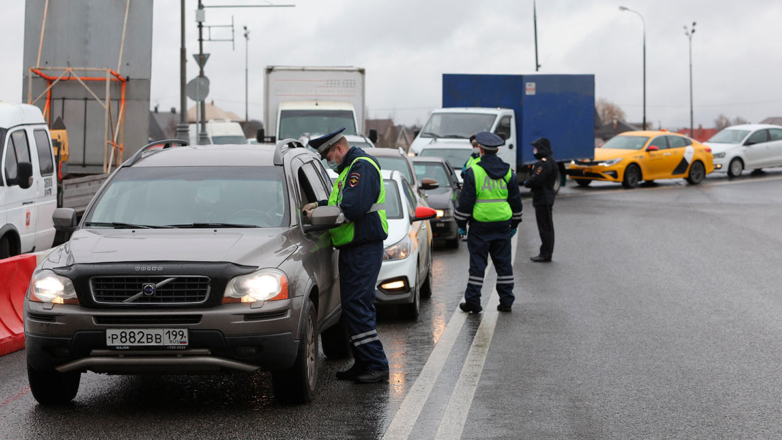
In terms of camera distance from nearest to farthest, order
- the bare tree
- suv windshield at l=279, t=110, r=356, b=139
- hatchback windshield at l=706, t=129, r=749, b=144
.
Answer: suv windshield at l=279, t=110, r=356, b=139, hatchback windshield at l=706, t=129, r=749, b=144, the bare tree

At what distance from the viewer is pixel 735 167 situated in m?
34.0

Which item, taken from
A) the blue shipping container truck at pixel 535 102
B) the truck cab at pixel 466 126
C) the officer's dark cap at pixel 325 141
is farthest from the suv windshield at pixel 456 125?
the officer's dark cap at pixel 325 141

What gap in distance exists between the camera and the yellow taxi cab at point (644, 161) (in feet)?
97.2

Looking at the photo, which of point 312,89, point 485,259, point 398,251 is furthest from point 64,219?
point 312,89

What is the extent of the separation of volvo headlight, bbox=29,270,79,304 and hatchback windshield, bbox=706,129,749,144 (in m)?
31.5

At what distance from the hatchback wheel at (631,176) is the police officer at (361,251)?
2368 cm

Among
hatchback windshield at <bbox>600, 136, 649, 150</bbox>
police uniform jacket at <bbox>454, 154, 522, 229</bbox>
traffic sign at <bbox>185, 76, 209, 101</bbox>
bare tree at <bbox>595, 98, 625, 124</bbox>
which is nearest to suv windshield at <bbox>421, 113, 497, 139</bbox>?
traffic sign at <bbox>185, 76, 209, 101</bbox>

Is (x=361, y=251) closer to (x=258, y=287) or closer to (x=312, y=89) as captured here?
(x=258, y=287)

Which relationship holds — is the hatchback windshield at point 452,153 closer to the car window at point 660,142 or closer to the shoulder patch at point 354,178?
the car window at point 660,142

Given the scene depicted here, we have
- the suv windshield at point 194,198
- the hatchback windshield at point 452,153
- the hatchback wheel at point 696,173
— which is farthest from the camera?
the hatchback wheel at point 696,173

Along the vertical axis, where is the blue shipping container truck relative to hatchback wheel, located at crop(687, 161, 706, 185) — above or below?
above

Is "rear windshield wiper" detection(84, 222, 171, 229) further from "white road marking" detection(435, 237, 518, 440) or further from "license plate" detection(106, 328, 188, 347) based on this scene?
"white road marking" detection(435, 237, 518, 440)

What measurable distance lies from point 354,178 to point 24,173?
5489 mm

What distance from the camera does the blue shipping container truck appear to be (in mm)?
26219
